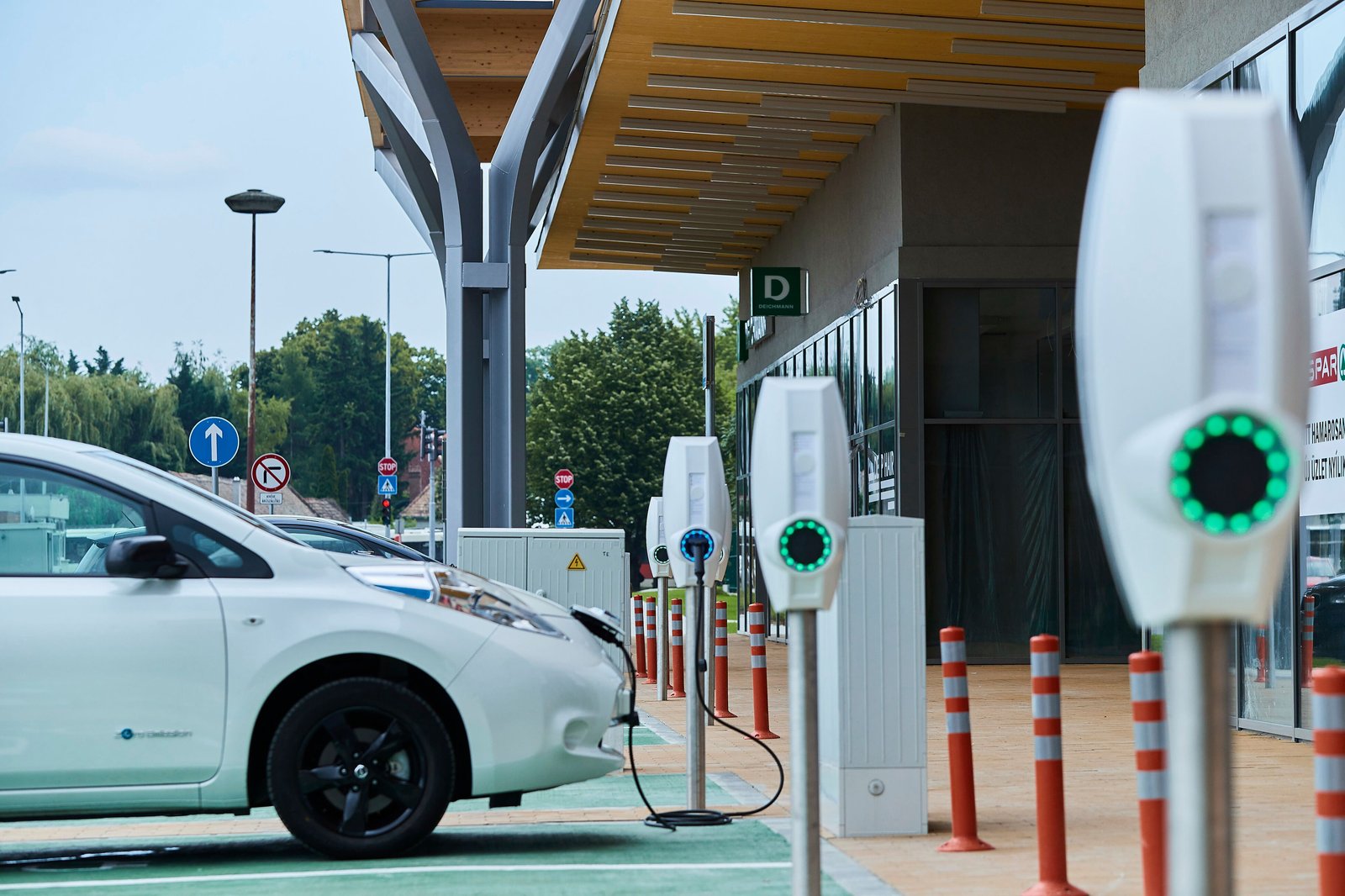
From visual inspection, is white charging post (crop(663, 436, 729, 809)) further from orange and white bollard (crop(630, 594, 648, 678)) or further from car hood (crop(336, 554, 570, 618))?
orange and white bollard (crop(630, 594, 648, 678))

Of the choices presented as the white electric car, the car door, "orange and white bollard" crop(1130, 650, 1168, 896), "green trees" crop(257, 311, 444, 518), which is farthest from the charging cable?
"green trees" crop(257, 311, 444, 518)

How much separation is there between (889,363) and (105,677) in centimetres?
1503

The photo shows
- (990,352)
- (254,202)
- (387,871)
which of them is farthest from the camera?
(254,202)

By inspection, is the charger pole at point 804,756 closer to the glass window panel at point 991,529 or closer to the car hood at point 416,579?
the car hood at point 416,579

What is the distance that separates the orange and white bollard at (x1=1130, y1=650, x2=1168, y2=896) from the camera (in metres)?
5.36

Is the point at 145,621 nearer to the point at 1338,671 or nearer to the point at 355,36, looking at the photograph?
Answer: the point at 1338,671

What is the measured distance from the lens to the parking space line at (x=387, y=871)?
21.3 feet

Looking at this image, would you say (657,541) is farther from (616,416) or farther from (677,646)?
(616,416)

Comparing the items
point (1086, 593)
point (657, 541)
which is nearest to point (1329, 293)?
point (657, 541)

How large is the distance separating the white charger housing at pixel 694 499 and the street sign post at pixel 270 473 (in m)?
18.3

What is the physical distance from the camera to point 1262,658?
1160cm

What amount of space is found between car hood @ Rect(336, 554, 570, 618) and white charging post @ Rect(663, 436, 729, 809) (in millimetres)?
589

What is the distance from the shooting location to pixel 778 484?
175 inches

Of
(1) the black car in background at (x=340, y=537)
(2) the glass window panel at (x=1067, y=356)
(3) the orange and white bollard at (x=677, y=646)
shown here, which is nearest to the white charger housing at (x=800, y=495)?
(1) the black car in background at (x=340, y=537)
